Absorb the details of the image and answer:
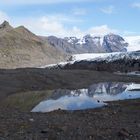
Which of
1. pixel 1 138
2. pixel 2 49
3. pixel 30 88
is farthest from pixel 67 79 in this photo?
pixel 2 49

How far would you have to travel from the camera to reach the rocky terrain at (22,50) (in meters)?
157

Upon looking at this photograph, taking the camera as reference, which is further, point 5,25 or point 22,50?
point 5,25

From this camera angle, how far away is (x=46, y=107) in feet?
90.0

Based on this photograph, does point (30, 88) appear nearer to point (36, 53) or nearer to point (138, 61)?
point (138, 61)

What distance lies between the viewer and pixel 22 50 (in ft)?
556

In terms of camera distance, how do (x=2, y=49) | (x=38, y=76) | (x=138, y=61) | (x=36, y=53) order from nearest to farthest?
(x=38, y=76) < (x=138, y=61) < (x=2, y=49) < (x=36, y=53)

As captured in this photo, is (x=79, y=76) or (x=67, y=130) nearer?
(x=67, y=130)

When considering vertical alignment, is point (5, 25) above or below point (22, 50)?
above

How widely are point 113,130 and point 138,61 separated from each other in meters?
109

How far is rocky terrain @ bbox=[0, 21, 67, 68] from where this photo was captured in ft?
514

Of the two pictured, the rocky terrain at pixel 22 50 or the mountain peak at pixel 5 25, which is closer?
the rocky terrain at pixel 22 50

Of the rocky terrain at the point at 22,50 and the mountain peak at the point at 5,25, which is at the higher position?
the mountain peak at the point at 5,25

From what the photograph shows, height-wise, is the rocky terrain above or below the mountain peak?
below

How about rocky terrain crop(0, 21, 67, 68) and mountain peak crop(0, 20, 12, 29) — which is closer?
rocky terrain crop(0, 21, 67, 68)
